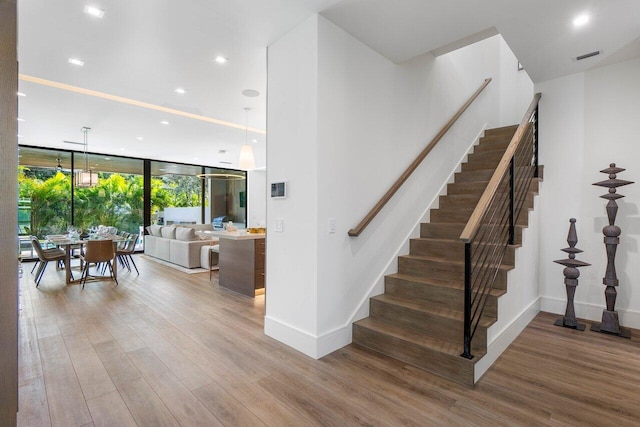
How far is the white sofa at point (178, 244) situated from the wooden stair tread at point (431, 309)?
15.2 ft

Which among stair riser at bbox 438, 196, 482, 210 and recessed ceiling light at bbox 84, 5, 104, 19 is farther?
stair riser at bbox 438, 196, 482, 210

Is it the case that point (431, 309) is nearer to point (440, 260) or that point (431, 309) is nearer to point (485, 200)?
point (440, 260)

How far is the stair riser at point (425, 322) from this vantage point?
2508mm

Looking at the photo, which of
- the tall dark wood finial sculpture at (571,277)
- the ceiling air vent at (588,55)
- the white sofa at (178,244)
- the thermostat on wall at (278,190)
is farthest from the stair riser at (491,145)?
the white sofa at (178,244)

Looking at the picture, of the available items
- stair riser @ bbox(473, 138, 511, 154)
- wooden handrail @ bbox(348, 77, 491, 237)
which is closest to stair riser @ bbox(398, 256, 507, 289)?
wooden handrail @ bbox(348, 77, 491, 237)

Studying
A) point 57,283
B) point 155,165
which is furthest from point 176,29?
point 155,165

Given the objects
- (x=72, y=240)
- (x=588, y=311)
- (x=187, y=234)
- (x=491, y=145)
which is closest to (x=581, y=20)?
(x=491, y=145)

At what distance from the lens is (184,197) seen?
10.2 meters

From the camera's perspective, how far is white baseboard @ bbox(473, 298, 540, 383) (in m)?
2.33

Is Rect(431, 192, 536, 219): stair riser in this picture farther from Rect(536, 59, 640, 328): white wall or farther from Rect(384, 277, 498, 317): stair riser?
Rect(384, 277, 498, 317): stair riser

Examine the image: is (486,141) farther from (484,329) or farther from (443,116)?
(484,329)

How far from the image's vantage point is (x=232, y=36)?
9.70ft

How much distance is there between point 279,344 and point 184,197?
8.49m

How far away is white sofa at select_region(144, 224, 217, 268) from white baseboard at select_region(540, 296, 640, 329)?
590 cm
